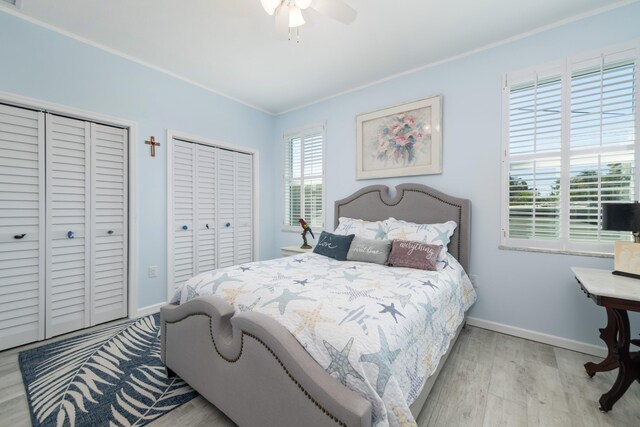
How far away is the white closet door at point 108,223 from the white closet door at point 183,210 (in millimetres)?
493

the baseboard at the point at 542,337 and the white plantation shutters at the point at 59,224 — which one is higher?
→ the white plantation shutters at the point at 59,224

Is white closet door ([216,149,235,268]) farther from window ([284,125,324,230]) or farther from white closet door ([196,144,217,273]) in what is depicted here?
window ([284,125,324,230])

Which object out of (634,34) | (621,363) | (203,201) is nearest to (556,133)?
(634,34)

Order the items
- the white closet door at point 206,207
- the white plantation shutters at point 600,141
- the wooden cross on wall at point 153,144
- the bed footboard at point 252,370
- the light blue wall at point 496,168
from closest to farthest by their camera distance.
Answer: the bed footboard at point 252,370
the white plantation shutters at point 600,141
the light blue wall at point 496,168
the wooden cross on wall at point 153,144
the white closet door at point 206,207

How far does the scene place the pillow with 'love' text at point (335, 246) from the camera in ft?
8.45

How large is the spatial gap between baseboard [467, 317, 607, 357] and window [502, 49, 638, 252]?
751 mm

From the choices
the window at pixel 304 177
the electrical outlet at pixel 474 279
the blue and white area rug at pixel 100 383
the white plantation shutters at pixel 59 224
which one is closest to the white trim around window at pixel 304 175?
the window at pixel 304 177

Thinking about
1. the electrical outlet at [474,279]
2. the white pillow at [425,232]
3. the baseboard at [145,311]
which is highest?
the white pillow at [425,232]

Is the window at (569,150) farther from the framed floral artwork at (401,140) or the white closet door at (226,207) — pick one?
the white closet door at (226,207)

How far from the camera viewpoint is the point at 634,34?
79.0 inches

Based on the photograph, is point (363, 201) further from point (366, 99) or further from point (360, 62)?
point (360, 62)

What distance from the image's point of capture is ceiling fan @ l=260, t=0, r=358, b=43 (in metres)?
1.69

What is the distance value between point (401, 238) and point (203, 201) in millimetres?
2462

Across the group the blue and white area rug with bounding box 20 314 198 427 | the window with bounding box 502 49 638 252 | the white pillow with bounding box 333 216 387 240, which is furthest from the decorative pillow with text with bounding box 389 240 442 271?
the blue and white area rug with bounding box 20 314 198 427
